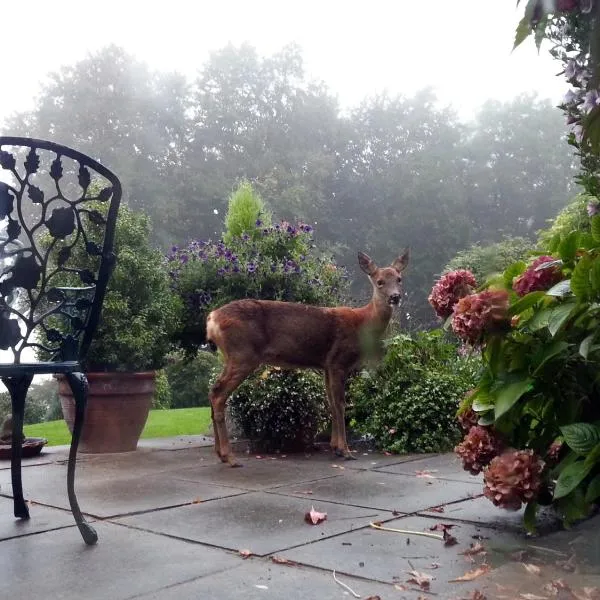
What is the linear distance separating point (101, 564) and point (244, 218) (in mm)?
5321

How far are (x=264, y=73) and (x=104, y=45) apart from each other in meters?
7.80

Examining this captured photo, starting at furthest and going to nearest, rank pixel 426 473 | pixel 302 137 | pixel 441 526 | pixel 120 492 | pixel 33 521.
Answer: pixel 302 137, pixel 426 473, pixel 120 492, pixel 33 521, pixel 441 526

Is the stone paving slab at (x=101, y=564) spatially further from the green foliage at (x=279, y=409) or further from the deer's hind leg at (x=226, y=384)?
the green foliage at (x=279, y=409)

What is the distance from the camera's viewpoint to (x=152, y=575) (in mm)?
2561

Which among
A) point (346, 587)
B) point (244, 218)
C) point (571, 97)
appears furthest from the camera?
point (244, 218)

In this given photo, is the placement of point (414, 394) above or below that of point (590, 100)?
below

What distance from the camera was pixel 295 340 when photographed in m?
5.93

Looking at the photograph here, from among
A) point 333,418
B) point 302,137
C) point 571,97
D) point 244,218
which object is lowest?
point 333,418


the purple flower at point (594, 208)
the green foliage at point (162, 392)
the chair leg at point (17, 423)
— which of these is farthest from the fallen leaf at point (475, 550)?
the green foliage at point (162, 392)

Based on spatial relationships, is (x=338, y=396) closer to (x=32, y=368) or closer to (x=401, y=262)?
(x=401, y=262)

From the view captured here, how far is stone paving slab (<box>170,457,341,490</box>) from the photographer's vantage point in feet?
14.9

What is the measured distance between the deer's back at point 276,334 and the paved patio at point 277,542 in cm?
125

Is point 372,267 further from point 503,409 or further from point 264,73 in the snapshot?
point 264,73

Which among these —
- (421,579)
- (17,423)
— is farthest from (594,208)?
(17,423)
